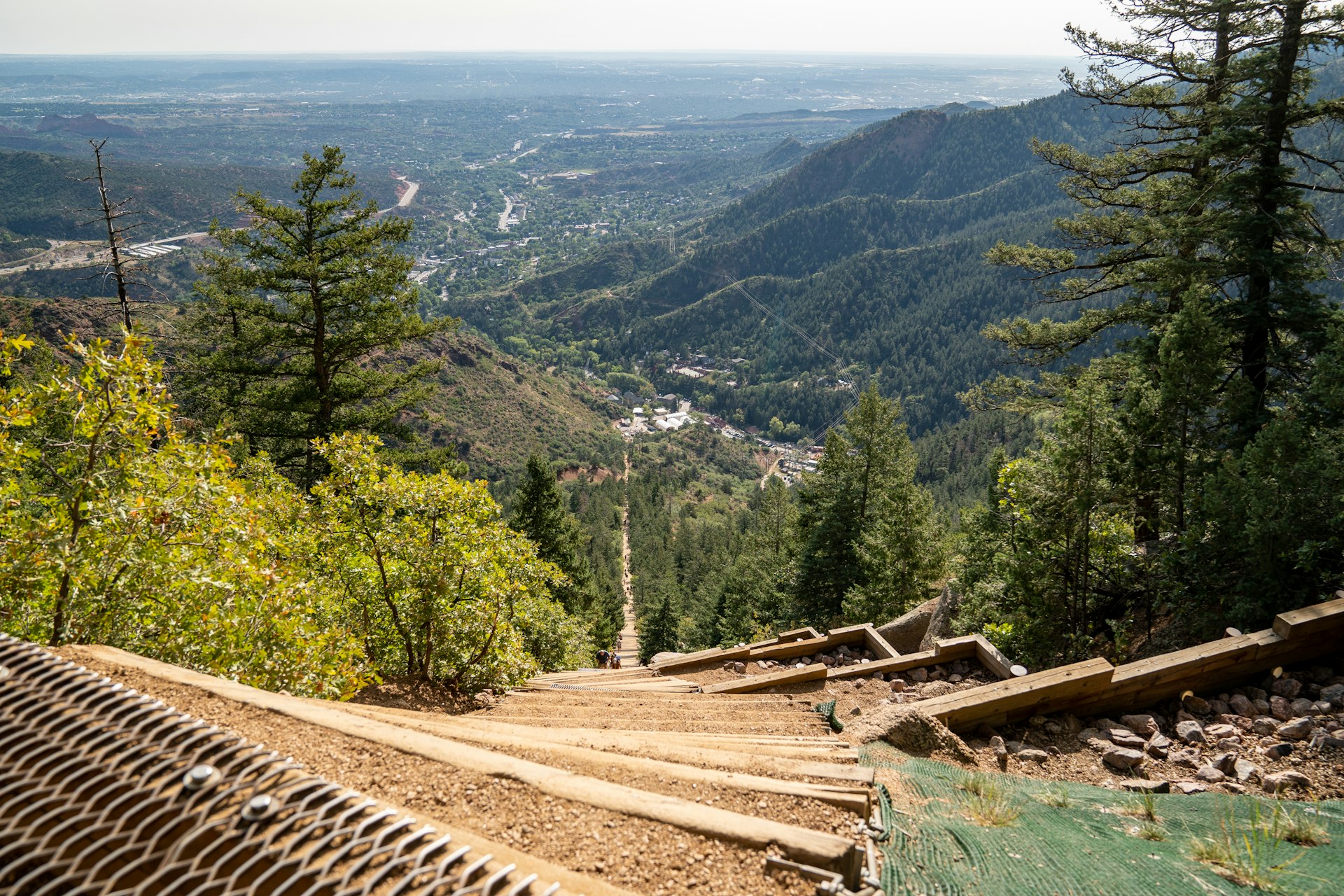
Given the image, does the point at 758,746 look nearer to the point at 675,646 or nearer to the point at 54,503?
the point at 54,503

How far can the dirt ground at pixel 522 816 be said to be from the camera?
9.97 ft

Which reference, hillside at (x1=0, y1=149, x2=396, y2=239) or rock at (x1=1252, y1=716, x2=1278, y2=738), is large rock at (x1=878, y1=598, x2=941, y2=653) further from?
hillside at (x1=0, y1=149, x2=396, y2=239)

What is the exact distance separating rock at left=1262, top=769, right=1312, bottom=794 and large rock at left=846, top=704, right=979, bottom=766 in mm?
1913

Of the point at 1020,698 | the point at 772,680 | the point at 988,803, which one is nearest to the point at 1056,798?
the point at 988,803

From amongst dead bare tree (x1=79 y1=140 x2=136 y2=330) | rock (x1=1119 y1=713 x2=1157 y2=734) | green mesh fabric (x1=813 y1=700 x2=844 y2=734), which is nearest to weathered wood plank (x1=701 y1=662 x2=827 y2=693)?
green mesh fabric (x1=813 y1=700 x2=844 y2=734)

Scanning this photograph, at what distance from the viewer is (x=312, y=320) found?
17.1m

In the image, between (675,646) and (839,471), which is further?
(675,646)

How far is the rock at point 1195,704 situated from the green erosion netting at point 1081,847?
5.98 ft

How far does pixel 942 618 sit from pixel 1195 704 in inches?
256

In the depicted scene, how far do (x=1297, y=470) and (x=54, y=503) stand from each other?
11857mm

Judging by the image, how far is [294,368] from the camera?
17203 millimetres

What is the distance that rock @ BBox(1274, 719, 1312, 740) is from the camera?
5602mm

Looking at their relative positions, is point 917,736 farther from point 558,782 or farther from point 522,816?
point 522,816

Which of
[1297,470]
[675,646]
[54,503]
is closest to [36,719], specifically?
[54,503]
